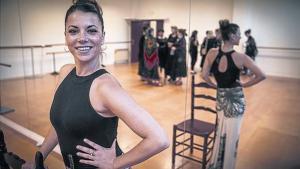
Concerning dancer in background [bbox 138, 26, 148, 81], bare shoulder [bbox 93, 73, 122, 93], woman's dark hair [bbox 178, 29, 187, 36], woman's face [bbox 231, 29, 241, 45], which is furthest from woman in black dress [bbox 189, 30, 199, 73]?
bare shoulder [bbox 93, 73, 122, 93]

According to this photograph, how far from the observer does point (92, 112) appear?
0.83 metres

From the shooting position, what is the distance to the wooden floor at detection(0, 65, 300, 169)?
166 centimetres

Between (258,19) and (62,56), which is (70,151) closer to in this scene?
(258,19)

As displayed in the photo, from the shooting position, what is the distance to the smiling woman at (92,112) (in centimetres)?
79

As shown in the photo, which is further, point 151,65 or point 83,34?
point 151,65

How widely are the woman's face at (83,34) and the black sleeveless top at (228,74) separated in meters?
1.07

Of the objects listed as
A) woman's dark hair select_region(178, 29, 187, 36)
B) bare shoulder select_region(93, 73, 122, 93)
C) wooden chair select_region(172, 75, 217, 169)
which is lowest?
wooden chair select_region(172, 75, 217, 169)

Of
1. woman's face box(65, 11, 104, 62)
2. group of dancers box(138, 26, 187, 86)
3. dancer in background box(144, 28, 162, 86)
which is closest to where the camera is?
woman's face box(65, 11, 104, 62)

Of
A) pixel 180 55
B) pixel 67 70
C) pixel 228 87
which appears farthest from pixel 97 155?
pixel 180 55

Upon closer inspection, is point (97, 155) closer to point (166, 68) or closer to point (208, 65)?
point (208, 65)

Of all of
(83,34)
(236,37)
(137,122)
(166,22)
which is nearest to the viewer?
(137,122)

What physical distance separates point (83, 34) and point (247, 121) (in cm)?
149

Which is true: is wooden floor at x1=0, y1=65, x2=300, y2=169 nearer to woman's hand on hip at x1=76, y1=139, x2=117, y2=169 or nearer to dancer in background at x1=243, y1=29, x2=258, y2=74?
dancer in background at x1=243, y1=29, x2=258, y2=74

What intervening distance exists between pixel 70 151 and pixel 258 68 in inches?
50.2
